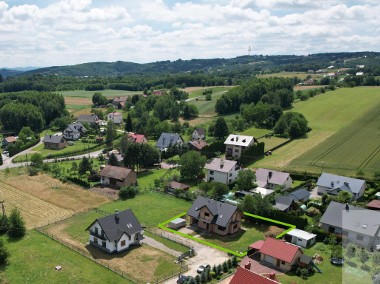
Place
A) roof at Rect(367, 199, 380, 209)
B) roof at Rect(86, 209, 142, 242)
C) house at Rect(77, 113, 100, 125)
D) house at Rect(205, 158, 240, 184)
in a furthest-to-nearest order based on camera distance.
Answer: house at Rect(77, 113, 100, 125) < house at Rect(205, 158, 240, 184) < roof at Rect(367, 199, 380, 209) < roof at Rect(86, 209, 142, 242)

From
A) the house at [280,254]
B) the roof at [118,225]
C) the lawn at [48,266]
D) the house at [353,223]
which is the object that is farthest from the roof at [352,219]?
the lawn at [48,266]

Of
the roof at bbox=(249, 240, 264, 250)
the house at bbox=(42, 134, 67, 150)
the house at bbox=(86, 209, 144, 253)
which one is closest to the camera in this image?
the roof at bbox=(249, 240, 264, 250)

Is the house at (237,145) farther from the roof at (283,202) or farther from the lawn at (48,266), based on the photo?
the lawn at (48,266)

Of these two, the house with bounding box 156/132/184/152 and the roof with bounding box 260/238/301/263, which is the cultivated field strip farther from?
the house with bounding box 156/132/184/152

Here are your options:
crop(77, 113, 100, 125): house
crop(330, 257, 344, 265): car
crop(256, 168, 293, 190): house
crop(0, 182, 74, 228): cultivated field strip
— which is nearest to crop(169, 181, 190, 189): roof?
crop(256, 168, 293, 190): house

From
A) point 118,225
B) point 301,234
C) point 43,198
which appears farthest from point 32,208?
point 301,234

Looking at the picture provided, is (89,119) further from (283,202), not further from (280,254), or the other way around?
(280,254)

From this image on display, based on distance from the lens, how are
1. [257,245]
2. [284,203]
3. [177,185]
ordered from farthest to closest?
[177,185]
[284,203]
[257,245]

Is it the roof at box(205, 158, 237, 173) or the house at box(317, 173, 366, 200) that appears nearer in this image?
the house at box(317, 173, 366, 200)
